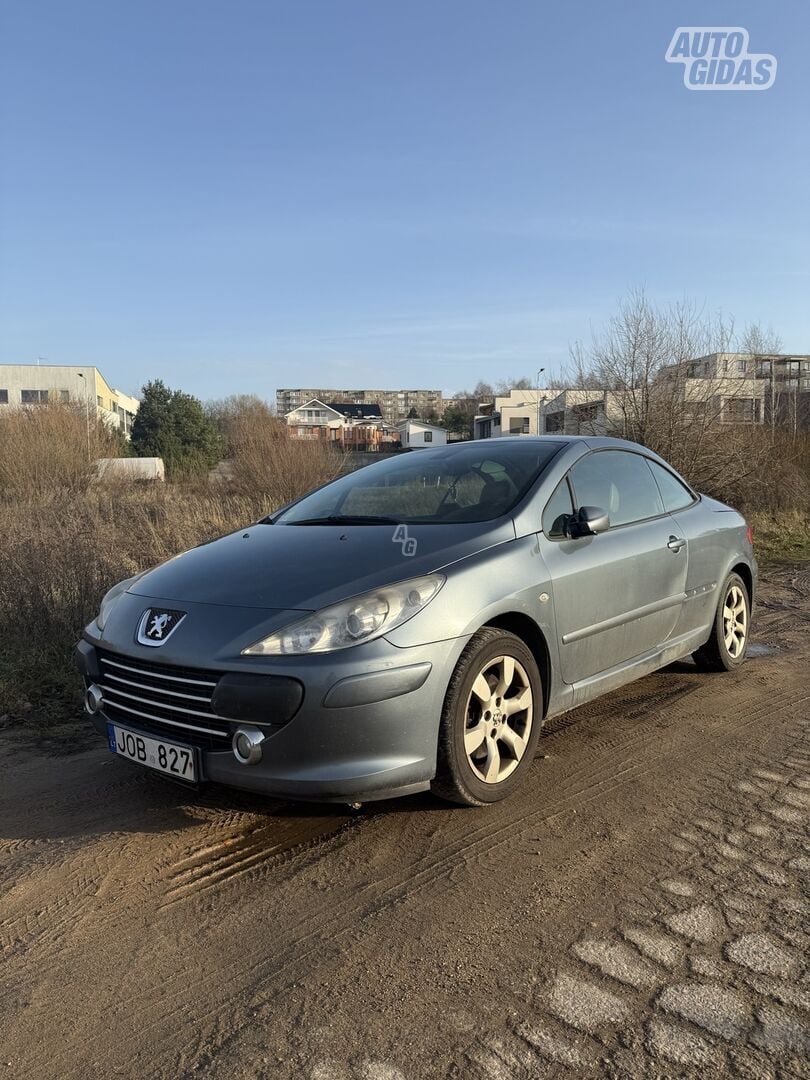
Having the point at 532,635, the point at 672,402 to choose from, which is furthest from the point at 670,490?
the point at 672,402

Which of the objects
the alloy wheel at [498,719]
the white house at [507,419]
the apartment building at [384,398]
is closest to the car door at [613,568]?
the alloy wheel at [498,719]

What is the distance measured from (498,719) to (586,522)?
112 centimetres

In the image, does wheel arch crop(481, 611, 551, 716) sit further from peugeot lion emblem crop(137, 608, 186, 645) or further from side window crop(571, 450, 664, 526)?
peugeot lion emblem crop(137, 608, 186, 645)

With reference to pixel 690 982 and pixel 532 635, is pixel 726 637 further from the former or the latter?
pixel 690 982

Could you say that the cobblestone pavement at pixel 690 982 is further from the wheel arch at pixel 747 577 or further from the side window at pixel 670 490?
the wheel arch at pixel 747 577

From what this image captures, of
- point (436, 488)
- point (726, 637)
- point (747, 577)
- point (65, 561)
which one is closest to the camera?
point (436, 488)

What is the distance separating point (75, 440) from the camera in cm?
1788

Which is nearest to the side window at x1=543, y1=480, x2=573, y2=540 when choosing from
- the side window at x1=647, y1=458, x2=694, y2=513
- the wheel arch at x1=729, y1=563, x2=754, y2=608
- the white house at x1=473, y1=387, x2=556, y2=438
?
the side window at x1=647, y1=458, x2=694, y2=513

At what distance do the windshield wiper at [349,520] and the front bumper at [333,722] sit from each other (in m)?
1.12

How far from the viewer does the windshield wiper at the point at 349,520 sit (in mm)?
4047

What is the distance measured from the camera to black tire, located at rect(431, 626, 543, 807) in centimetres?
316

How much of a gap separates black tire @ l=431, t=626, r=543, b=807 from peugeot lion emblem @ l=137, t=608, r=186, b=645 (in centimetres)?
114

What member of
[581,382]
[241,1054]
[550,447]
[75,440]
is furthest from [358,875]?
[75,440]

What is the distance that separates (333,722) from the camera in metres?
2.89
